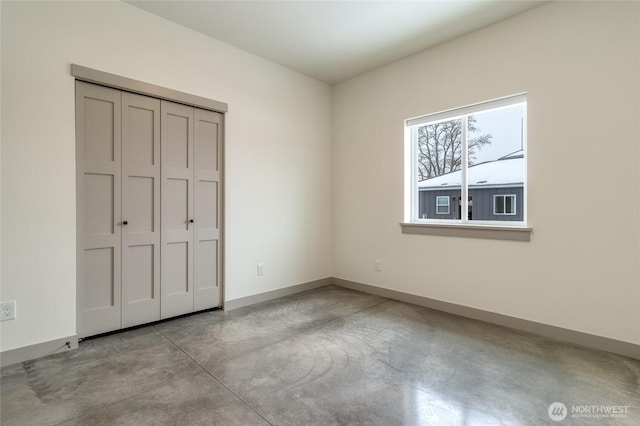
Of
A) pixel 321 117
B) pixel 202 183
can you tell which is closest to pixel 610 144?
pixel 321 117

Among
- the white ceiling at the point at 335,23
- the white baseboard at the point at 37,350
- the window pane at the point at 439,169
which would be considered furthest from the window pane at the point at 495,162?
the white baseboard at the point at 37,350

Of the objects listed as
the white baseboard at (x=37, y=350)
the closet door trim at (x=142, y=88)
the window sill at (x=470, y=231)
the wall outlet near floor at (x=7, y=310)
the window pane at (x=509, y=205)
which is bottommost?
the white baseboard at (x=37, y=350)

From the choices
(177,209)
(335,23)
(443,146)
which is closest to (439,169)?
(443,146)

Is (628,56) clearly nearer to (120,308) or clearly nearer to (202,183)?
(202,183)

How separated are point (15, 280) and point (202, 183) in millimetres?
1625

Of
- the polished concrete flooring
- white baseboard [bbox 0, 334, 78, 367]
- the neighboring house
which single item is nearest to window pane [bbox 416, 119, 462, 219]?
the neighboring house

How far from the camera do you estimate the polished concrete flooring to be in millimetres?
1685

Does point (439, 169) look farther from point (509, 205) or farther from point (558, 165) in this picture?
point (558, 165)

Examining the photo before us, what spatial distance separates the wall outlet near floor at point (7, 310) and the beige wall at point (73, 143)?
0.04 metres

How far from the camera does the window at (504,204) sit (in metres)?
3.01

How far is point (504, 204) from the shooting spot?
3.06m

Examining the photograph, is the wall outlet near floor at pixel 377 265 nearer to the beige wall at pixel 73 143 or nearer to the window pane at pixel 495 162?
the beige wall at pixel 73 143
